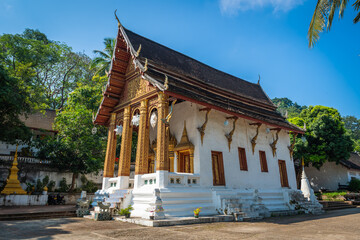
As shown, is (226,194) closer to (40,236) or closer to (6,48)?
(40,236)

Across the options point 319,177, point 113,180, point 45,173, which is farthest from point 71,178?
point 319,177

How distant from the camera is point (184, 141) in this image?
10.3 m

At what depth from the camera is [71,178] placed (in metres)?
19.3

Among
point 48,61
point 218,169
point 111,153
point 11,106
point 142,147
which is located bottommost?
point 218,169

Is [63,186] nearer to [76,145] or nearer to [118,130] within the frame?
[76,145]

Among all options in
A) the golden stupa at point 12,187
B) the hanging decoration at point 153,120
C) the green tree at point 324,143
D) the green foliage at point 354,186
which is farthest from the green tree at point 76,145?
the green foliage at point 354,186

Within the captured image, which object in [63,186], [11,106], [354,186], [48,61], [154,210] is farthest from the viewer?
[48,61]

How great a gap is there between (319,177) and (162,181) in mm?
19443

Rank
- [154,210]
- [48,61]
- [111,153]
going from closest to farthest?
[154,210] < [111,153] < [48,61]

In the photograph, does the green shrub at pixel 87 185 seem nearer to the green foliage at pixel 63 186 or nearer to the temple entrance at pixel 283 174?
the green foliage at pixel 63 186

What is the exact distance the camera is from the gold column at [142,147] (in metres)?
9.30

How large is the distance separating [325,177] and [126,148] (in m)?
19.7

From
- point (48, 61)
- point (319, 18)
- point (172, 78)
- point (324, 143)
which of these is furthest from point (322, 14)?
point (48, 61)

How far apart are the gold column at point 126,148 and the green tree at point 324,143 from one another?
566 inches
